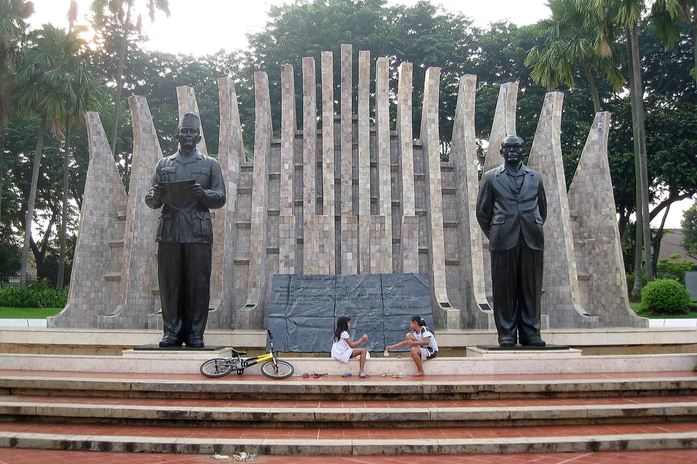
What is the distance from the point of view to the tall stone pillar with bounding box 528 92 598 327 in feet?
51.1

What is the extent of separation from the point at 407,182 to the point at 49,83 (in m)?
17.6

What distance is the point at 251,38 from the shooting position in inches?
1420

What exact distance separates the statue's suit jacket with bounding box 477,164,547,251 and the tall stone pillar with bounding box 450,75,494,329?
6.29 m

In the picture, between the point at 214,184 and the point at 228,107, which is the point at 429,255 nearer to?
the point at 228,107

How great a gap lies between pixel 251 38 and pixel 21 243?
18.9m

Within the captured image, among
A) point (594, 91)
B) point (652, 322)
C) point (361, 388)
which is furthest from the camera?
point (594, 91)

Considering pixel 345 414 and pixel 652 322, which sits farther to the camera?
pixel 652 322

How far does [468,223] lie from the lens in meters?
16.3

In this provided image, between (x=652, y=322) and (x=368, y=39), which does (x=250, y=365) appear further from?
(x=368, y=39)

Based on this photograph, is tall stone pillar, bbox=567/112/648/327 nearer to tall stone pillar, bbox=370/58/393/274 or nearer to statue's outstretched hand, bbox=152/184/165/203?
tall stone pillar, bbox=370/58/393/274

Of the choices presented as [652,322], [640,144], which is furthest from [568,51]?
[652,322]

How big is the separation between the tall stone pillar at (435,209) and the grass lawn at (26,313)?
14583 mm

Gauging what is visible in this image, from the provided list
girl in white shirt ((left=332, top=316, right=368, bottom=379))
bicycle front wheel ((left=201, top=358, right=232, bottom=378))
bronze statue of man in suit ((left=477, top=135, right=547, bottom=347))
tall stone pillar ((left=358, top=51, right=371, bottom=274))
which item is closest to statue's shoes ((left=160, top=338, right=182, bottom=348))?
bicycle front wheel ((left=201, top=358, right=232, bottom=378))

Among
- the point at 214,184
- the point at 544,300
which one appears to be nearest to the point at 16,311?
the point at 214,184
